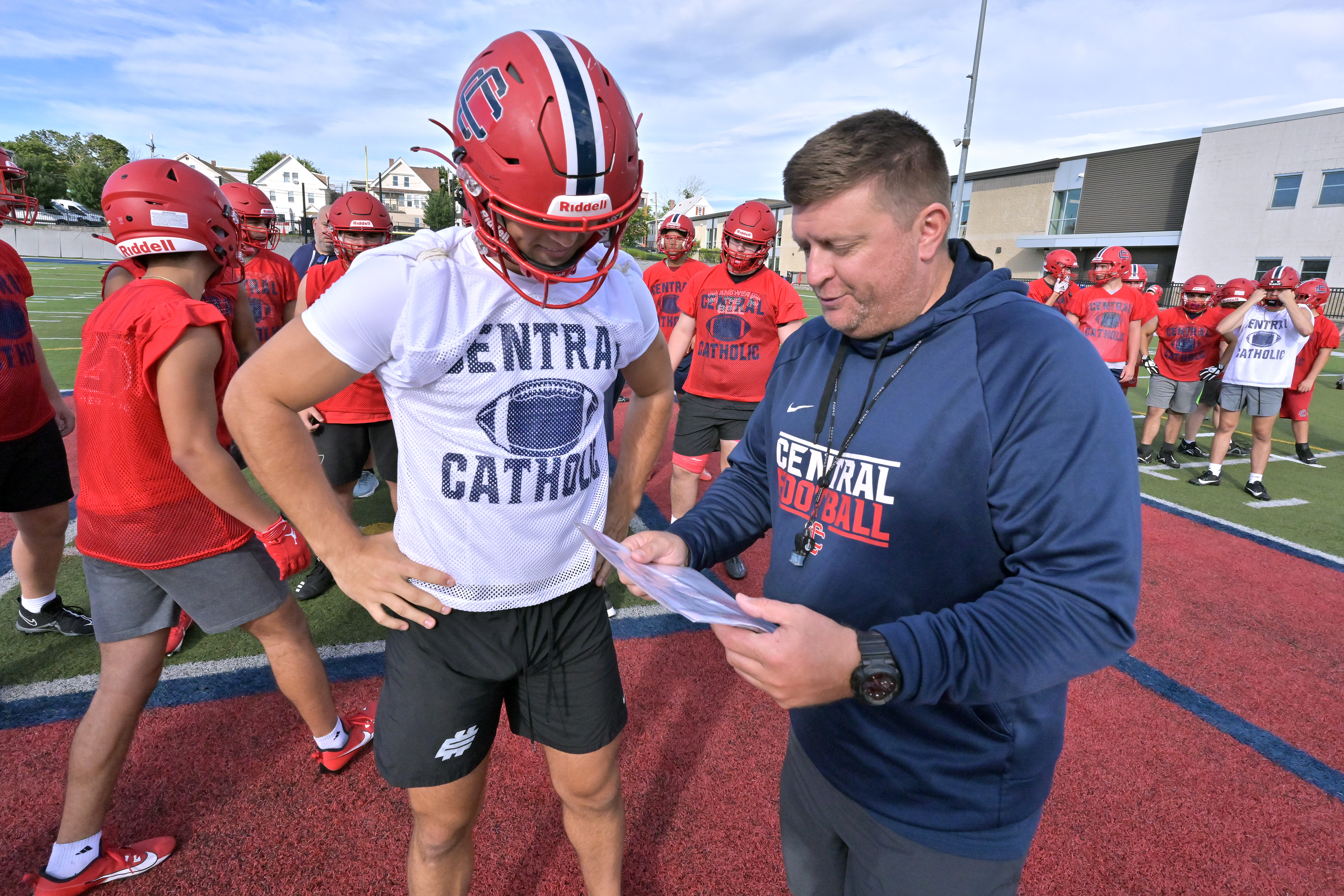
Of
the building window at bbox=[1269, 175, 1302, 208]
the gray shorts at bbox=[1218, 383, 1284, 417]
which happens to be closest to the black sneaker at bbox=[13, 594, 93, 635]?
the gray shorts at bbox=[1218, 383, 1284, 417]

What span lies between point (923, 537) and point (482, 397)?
1.09 m

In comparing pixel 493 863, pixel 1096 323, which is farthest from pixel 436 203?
pixel 493 863

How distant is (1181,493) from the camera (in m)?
7.62

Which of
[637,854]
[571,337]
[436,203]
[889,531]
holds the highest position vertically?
[436,203]

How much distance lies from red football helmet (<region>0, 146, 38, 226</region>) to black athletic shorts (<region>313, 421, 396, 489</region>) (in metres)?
1.84

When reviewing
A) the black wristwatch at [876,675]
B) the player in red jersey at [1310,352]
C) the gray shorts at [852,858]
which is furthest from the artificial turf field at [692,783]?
the player in red jersey at [1310,352]

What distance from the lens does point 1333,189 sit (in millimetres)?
27500

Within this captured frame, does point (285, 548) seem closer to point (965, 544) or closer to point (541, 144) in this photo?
point (541, 144)

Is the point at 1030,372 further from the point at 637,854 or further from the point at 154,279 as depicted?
the point at 154,279

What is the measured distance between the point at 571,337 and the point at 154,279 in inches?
67.1

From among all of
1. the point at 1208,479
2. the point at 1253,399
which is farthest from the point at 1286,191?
the point at 1208,479

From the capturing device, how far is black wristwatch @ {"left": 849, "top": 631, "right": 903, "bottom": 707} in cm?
120

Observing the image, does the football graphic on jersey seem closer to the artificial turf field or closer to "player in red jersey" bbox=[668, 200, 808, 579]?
the artificial turf field

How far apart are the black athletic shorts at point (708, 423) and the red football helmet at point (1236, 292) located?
23.2 feet
